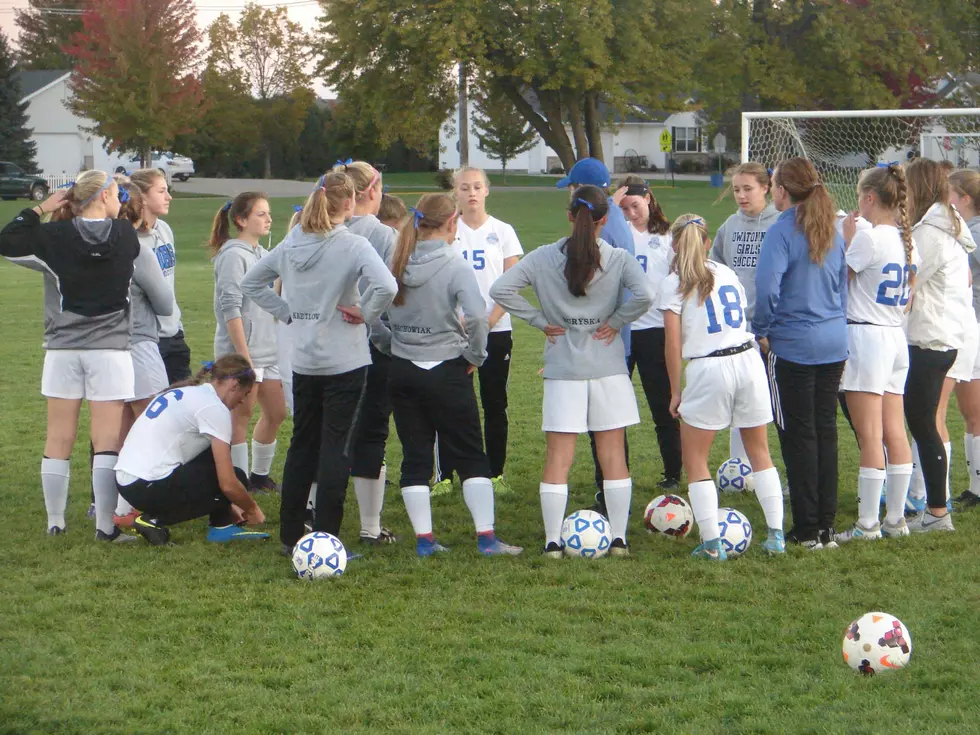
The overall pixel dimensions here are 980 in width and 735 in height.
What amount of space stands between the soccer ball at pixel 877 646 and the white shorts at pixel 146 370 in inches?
166

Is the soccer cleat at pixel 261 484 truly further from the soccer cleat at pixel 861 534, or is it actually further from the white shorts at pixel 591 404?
the soccer cleat at pixel 861 534

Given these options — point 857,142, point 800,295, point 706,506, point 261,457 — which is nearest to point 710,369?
point 800,295

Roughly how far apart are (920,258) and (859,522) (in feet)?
4.80

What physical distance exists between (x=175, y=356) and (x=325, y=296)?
6.79 feet

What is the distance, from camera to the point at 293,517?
6105 millimetres

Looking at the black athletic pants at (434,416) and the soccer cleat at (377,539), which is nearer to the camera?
the black athletic pants at (434,416)

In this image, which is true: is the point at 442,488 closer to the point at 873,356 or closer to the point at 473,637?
the point at 473,637

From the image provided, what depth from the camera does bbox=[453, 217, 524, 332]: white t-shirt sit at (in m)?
7.18

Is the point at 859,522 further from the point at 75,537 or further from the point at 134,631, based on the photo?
the point at 75,537

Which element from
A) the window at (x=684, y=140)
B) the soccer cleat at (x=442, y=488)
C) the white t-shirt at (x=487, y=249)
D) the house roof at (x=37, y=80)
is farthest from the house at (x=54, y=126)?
the white t-shirt at (x=487, y=249)

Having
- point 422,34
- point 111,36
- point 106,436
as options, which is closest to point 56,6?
point 111,36

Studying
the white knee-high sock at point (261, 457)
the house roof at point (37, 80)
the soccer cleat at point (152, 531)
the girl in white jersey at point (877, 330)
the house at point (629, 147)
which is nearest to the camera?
the girl in white jersey at point (877, 330)

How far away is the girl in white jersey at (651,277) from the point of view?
7.34 metres

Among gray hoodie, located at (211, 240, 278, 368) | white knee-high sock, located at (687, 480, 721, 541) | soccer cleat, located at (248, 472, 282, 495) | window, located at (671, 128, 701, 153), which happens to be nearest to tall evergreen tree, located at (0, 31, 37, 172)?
window, located at (671, 128, 701, 153)
